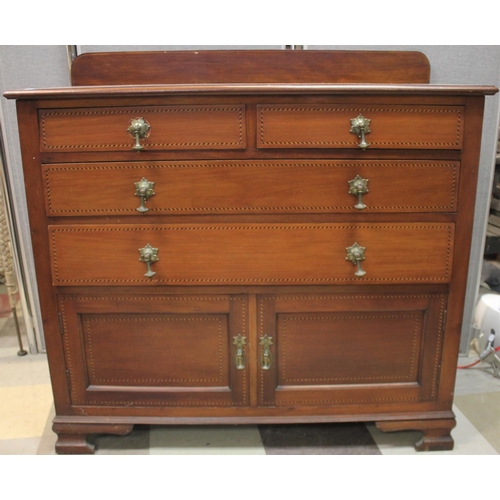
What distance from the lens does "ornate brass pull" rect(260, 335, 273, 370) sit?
59.6 inches

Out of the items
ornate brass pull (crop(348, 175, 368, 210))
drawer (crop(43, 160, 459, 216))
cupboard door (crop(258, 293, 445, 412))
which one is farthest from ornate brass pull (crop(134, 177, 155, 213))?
ornate brass pull (crop(348, 175, 368, 210))

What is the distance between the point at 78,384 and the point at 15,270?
84 cm

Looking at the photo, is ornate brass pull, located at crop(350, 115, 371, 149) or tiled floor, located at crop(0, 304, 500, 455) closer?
ornate brass pull, located at crop(350, 115, 371, 149)

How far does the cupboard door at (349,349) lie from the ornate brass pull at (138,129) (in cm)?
57

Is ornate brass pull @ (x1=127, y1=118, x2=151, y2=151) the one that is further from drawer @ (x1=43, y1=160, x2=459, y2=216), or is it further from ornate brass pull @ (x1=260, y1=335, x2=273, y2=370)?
ornate brass pull @ (x1=260, y1=335, x2=273, y2=370)

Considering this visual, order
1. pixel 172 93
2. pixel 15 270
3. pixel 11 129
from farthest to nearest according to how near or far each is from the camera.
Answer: pixel 15 270, pixel 11 129, pixel 172 93

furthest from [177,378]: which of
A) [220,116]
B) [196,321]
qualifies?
[220,116]

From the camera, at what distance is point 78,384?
157 centimetres

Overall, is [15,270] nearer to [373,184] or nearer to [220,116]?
[220,116]

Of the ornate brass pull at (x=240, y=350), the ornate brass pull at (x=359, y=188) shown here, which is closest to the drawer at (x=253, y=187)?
the ornate brass pull at (x=359, y=188)

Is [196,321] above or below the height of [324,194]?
below

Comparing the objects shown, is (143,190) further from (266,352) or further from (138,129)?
(266,352)

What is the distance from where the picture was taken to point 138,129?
133 cm

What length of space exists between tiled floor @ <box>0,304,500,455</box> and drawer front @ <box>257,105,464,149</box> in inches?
38.9
